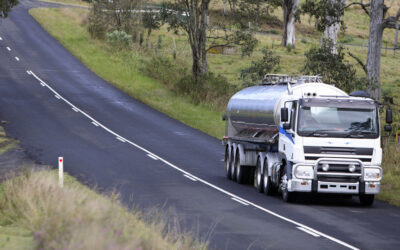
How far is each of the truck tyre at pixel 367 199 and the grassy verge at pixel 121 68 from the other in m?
17.9

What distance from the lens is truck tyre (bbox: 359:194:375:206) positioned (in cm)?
1932

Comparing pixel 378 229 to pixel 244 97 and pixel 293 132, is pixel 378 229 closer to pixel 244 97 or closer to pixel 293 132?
pixel 293 132

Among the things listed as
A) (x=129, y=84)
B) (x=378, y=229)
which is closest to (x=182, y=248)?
(x=378, y=229)

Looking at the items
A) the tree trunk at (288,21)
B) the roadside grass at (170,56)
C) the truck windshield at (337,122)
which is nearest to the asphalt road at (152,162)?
the roadside grass at (170,56)

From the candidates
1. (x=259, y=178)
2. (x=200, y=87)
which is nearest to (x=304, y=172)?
(x=259, y=178)

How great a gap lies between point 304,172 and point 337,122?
1.57m

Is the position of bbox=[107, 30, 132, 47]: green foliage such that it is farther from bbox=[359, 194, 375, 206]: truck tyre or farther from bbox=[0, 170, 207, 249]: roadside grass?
bbox=[0, 170, 207, 249]: roadside grass

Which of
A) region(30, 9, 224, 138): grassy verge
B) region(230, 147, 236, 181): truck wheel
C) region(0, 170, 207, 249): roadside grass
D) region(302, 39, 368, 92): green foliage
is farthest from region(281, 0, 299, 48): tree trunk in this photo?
region(0, 170, 207, 249): roadside grass

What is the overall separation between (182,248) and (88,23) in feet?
214

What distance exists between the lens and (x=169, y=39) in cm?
7575

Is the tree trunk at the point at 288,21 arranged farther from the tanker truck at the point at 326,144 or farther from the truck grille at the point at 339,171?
the truck grille at the point at 339,171

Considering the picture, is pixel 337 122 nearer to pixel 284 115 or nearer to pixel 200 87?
pixel 284 115

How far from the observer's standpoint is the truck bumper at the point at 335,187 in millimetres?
18562

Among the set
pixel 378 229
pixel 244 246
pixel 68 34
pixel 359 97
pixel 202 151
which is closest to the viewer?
pixel 244 246
